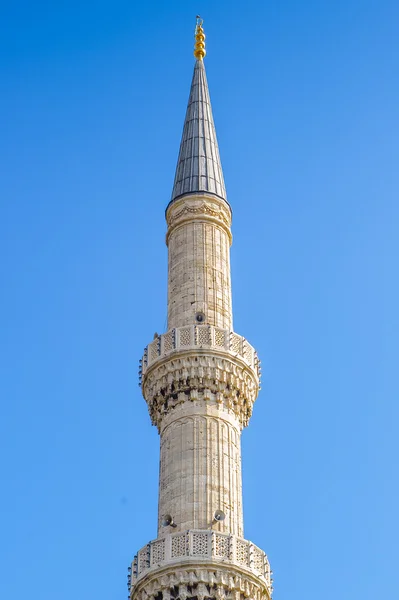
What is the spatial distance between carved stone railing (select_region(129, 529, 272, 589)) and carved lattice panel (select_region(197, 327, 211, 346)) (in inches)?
177

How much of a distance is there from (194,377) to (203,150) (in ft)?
23.4

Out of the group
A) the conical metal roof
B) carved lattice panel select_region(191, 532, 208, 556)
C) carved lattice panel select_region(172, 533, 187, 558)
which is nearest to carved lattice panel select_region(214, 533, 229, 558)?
carved lattice panel select_region(191, 532, 208, 556)

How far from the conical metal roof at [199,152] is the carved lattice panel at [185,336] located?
4437mm

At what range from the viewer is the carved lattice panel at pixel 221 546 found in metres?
23.9

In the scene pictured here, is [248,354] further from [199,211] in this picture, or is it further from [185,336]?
[199,211]

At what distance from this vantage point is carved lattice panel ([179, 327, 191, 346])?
2683cm

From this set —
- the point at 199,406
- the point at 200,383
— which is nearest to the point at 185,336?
the point at 200,383

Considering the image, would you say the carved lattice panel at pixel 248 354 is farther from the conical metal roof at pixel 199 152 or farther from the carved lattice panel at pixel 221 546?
the carved lattice panel at pixel 221 546

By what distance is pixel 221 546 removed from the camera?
2400 cm

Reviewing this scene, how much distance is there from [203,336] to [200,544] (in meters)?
4.96

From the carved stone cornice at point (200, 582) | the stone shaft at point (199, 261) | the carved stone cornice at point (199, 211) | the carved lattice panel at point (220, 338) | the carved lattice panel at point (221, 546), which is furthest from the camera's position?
the carved stone cornice at point (199, 211)

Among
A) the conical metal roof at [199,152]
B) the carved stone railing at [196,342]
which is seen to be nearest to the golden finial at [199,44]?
the conical metal roof at [199,152]

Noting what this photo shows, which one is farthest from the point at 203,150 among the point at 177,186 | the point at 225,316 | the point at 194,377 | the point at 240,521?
the point at 240,521

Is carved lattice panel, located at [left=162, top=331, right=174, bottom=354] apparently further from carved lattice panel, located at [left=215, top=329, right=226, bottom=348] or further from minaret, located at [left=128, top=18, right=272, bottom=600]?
carved lattice panel, located at [left=215, top=329, right=226, bottom=348]
